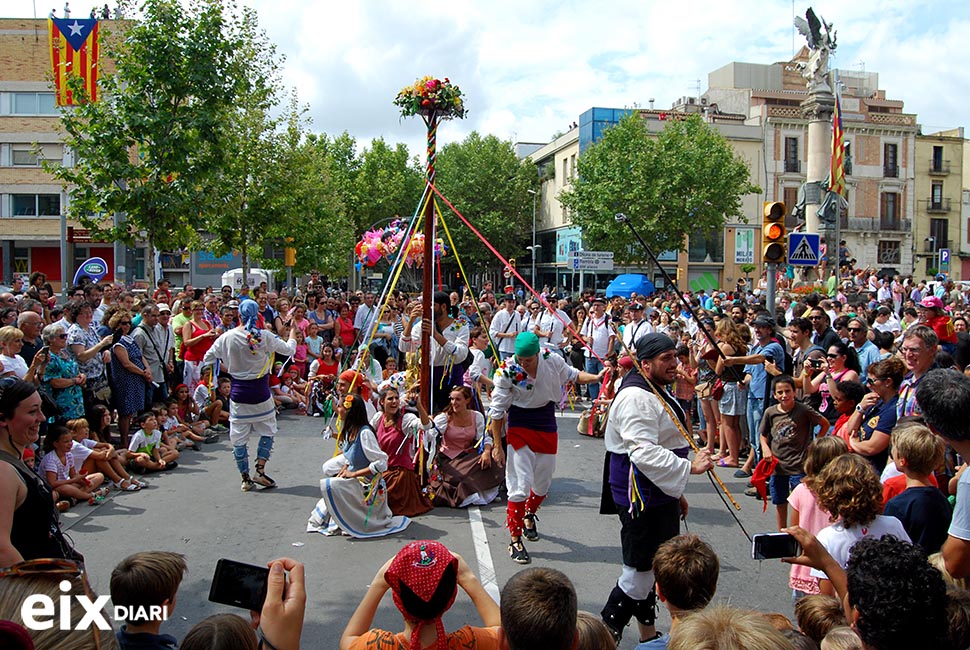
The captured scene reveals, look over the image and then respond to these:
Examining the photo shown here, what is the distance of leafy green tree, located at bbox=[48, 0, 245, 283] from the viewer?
13.4m

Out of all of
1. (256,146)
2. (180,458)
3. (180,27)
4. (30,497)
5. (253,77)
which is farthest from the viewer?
(256,146)

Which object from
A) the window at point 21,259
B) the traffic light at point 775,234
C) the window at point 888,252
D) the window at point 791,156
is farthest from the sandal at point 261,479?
the window at point 888,252

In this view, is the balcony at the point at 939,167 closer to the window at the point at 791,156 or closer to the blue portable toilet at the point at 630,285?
the window at the point at 791,156

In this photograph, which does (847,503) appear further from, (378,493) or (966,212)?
(966,212)

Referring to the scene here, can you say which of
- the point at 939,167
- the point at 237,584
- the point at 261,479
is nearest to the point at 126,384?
the point at 261,479

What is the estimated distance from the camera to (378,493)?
6848mm

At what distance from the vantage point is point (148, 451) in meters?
8.95

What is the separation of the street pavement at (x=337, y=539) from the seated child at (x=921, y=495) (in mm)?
1722

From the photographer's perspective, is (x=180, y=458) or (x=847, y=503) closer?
(x=847, y=503)

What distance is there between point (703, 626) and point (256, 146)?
21.4 metres

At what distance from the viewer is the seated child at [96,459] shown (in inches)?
308

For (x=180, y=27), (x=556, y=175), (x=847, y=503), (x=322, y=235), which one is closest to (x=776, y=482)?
(x=847, y=503)

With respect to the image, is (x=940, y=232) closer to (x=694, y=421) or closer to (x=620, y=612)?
(x=694, y=421)

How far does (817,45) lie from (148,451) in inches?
792
